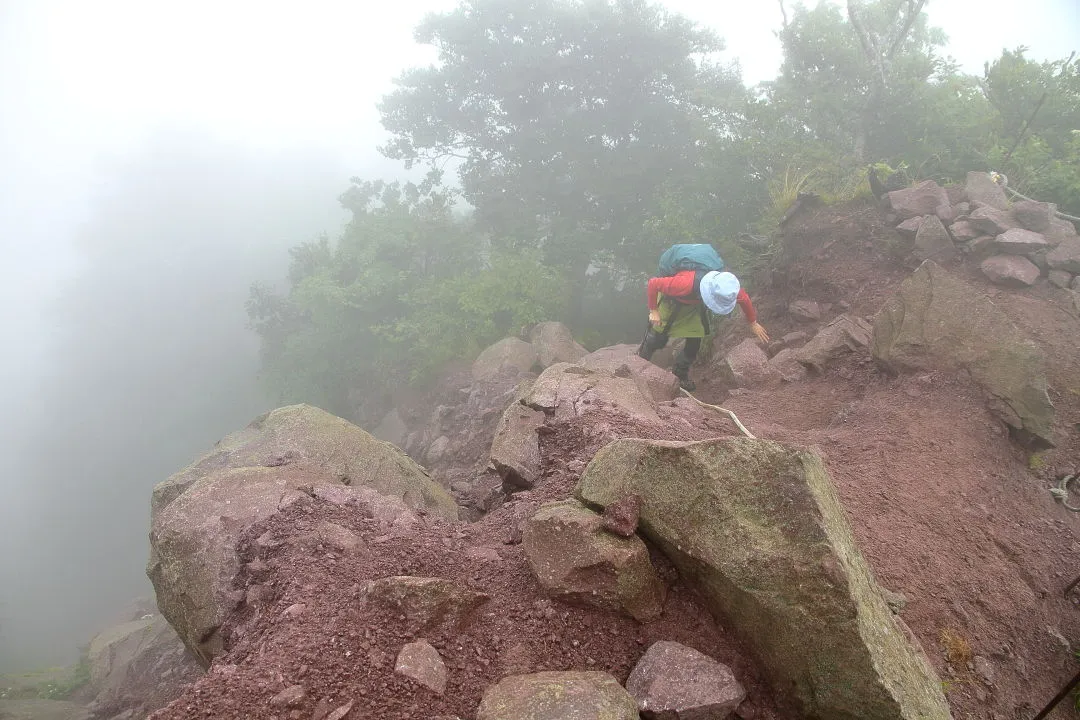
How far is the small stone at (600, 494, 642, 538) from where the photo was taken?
2639mm

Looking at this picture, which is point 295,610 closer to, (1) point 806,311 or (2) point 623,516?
(2) point 623,516

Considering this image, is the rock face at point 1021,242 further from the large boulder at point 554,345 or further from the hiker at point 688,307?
the large boulder at point 554,345

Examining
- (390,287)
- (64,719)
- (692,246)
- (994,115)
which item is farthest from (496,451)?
(390,287)

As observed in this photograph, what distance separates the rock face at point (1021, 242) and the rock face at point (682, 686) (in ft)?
21.3

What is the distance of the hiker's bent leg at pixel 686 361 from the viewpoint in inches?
295

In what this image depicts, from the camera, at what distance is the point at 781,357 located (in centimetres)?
673

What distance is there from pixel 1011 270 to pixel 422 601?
281 inches

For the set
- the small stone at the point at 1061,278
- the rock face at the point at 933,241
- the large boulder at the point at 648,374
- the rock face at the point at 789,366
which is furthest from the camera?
the large boulder at the point at 648,374

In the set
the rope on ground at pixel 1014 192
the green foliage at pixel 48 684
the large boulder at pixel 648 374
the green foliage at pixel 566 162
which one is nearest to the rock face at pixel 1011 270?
the rope on ground at pixel 1014 192

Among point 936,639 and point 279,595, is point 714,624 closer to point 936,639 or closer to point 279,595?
point 936,639

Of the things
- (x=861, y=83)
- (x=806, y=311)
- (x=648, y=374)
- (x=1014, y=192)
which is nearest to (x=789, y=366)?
(x=806, y=311)

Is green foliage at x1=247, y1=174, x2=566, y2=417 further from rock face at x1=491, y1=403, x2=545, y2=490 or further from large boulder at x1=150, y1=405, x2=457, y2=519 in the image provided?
rock face at x1=491, y1=403, x2=545, y2=490

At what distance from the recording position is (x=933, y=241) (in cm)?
669

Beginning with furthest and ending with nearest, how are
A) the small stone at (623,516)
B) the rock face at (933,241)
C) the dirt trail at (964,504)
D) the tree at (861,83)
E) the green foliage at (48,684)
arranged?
the green foliage at (48,684), the tree at (861,83), the rock face at (933,241), the dirt trail at (964,504), the small stone at (623,516)
